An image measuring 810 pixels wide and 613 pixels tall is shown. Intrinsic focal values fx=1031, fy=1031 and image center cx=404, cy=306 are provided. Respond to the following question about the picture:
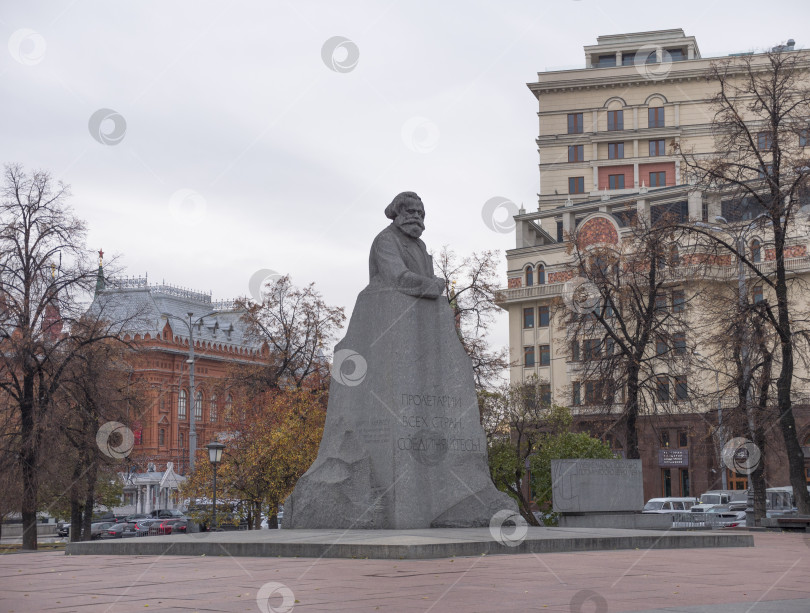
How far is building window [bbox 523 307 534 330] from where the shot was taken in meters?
78.6

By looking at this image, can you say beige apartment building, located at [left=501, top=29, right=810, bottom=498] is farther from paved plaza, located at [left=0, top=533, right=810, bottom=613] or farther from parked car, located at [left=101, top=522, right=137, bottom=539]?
paved plaza, located at [left=0, top=533, right=810, bottom=613]

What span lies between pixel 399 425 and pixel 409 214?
408cm

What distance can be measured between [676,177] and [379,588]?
80722 millimetres

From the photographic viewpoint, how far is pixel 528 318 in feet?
259

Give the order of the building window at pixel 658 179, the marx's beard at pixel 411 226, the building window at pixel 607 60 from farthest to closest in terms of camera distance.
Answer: the building window at pixel 607 60, the building window at pixel 658 179, the marx's beard at pixel 411 226

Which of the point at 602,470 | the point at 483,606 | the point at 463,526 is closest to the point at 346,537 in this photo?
the point at 463,526

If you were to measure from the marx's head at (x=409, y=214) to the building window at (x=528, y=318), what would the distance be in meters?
60.3

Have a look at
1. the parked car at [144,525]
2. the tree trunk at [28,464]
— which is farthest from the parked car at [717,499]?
the tree trunk at [28,464]

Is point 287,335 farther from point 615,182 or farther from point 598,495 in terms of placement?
point 615,182

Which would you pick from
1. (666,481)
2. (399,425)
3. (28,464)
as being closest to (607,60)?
(666,481)

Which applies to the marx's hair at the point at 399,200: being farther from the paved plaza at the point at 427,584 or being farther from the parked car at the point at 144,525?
the parked car at the point at 144,525

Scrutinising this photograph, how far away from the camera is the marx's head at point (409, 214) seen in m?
18.8

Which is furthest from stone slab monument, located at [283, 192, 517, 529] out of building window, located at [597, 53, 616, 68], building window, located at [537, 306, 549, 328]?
building window, located at [597, 53, 616, 68]

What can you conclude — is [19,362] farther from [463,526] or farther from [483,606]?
[483,606]
